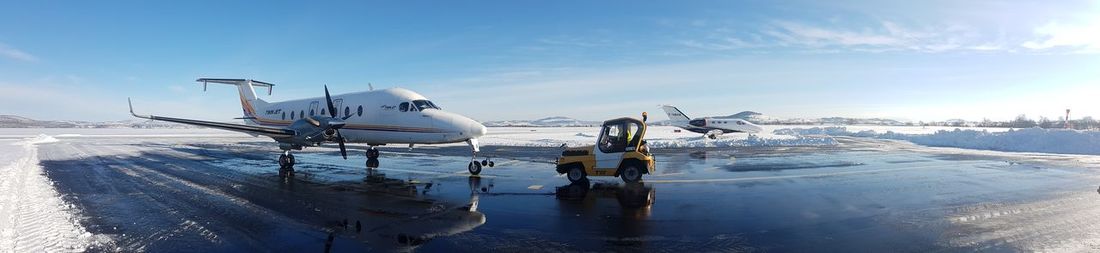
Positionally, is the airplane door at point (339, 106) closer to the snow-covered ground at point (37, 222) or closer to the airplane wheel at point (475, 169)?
the airplane wheel at point (475, 169)

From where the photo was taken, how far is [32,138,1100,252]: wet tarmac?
622 centimetres

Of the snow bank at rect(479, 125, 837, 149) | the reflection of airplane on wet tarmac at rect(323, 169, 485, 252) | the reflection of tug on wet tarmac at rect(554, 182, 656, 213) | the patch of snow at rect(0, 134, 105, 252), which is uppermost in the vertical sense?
the snow bank at rect(479, 125, 837, 149)

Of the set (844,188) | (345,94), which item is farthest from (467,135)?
(844,188)

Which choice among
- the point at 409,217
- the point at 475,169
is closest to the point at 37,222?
the point at 409,217

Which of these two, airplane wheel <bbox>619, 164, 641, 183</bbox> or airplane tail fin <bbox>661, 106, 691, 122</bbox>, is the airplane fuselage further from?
airplane tail fin <bbox>661, 106, 691, 122</bbox>

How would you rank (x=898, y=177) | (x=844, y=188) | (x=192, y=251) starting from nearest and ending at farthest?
(x=192, y=251) < (x=844, y=188) < (x=898, y=177)

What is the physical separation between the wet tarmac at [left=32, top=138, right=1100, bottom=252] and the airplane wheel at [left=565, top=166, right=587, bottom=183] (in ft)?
1.28

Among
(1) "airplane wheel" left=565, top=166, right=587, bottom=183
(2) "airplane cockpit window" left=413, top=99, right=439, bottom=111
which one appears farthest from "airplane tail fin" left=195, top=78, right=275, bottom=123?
(1) "airplane wheel" left=565, top=166, right=587, bottom=183

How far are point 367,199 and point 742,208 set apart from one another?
7.01 metres

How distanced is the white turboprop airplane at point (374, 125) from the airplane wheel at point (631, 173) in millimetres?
4342

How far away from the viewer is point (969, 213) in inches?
324

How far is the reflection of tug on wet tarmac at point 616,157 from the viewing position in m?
12.0

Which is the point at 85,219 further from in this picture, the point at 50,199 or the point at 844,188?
the point at 844,188

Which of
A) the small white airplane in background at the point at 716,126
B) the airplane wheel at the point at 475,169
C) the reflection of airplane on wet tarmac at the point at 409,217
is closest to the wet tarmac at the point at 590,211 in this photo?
the reflection of airplane on wet tarmac at the point at 409,217
